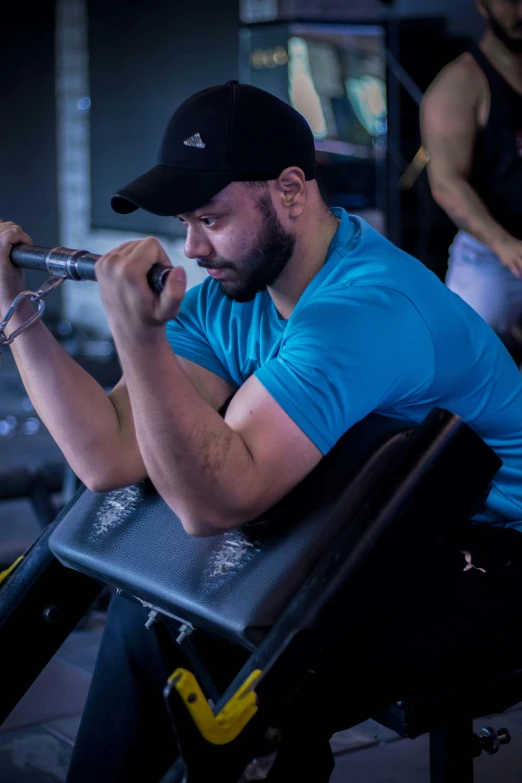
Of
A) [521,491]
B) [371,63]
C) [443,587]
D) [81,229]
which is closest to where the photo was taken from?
[443,587]

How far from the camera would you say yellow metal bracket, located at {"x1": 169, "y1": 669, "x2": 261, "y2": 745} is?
3.31 feet

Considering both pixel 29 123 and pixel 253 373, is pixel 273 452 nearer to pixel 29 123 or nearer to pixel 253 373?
pixel 253 373

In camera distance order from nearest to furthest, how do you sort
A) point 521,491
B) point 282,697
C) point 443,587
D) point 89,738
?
point 282,697 < point 443,587 < point 521,491 < point 89,738

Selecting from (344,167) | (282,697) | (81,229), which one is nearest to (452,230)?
(344,167)

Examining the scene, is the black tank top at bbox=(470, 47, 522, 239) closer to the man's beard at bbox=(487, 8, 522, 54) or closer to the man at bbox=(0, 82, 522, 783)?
the man's beard at bbox=(487, 8, 522, 54)

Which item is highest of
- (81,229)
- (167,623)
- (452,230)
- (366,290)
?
(366,290)

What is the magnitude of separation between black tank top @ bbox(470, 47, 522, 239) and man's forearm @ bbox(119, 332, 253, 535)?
1.69 meters

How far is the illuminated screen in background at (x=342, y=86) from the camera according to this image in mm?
4508

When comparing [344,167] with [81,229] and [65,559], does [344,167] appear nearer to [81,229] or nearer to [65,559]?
[81,229]

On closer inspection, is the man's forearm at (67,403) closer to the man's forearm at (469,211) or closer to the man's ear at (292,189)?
the man's ear at (292,189)

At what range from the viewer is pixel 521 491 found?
53.7 inches

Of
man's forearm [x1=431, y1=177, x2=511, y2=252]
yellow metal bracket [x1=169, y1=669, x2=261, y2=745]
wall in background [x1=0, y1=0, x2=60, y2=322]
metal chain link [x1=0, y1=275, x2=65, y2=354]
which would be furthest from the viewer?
wall in background [x1=0, y1=0, x2=60, y2=322]

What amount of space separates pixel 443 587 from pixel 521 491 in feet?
0.71

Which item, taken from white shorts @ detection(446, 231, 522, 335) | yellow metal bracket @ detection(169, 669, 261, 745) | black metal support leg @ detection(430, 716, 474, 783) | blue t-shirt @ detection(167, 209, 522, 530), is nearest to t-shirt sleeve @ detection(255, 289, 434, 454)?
blue t-shirt @ detection(167, 209, 522, 530)
